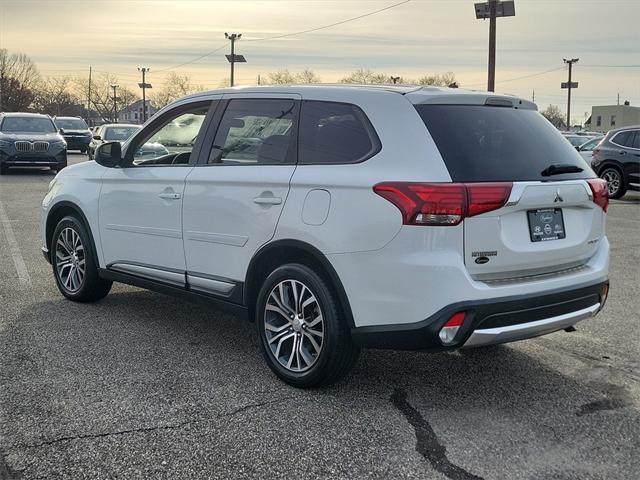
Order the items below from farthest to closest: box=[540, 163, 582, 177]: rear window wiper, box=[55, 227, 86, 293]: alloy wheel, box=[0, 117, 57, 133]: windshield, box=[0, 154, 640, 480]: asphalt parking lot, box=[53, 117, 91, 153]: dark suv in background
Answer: box=[53, 117, 91, 153]: dark suv in background, box=[0, 117, 57, 133]: windshield, box=[55, 227, 86, 293]: alloy wheel, box=[540, 163, 582, 177]: rear window wiper, box=[0, 154, 640, 480]: asphalt parking lot

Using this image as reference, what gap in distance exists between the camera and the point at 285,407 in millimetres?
3684

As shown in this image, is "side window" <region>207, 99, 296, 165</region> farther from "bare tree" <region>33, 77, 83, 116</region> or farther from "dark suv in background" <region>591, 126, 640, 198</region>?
"bare tree" <region>33, 77, 83, 116</region>

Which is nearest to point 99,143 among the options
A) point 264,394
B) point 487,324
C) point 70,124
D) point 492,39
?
point 264,394

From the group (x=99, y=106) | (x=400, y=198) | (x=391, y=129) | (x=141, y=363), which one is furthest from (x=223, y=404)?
(x=99, y=106)

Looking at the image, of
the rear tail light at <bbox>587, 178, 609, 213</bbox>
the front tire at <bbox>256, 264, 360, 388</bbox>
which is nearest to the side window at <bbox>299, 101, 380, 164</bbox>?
the front tire at <bbox>256, 264, 360, 388</bbox>

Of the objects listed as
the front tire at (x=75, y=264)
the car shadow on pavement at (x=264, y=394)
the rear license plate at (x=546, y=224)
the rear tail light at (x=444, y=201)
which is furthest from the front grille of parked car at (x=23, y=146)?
the rear license plate at (x=546, y=224)

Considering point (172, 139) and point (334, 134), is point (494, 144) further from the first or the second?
point (172, 139)

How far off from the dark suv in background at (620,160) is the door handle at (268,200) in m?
13.8

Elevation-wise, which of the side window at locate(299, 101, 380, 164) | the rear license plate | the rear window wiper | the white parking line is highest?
the side window at locate(299, 101, 380, 164)

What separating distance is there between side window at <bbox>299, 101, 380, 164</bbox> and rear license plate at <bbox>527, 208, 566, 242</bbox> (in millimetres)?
913

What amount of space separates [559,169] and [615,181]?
1356cm

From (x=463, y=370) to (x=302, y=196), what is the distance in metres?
1.57

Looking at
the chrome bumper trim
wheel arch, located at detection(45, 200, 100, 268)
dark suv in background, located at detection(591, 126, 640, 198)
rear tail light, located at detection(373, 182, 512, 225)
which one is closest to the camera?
rear tail light, located at detection(373, 182, 512, 225)

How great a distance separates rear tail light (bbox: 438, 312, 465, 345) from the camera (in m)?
3.32
